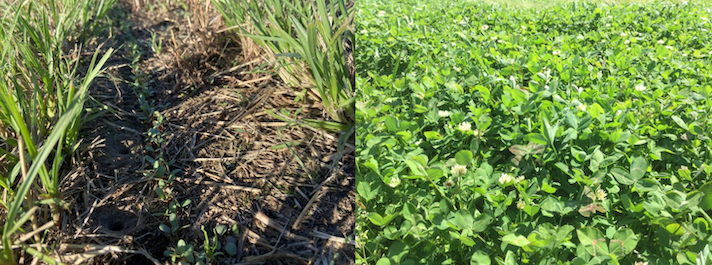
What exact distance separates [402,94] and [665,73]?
3.41 feet

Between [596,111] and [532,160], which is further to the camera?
[596,111]

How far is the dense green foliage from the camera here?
1123 millimetres

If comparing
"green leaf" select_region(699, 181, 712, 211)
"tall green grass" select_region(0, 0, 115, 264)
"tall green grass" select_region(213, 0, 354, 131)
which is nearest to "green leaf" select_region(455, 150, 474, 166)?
"tall green grass" select_region(213, 0, 354, 131)

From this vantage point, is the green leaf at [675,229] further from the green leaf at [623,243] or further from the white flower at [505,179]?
the white flower at [505,179]

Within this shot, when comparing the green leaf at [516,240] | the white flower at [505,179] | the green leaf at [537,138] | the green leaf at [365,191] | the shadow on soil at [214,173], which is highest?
the green leaf at [537,138]

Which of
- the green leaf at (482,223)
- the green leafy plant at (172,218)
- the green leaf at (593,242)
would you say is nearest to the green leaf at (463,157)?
the green leaf at (482,223)

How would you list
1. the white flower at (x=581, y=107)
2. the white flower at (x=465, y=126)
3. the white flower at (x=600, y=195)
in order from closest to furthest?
1. the white flower at (x=600, y=195)
2. the white flower at (x=465, y=126)
3. the white flower at (x=581, y=107)

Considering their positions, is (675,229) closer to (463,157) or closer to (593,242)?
(593,242)

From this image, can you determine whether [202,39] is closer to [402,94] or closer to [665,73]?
[402,94]

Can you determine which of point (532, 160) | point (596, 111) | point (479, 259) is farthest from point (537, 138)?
point (479, 259)

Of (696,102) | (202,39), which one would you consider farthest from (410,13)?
(696,102)

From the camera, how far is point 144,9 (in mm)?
2768

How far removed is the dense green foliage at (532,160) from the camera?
1.12 meters

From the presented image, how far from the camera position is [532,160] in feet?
4.37
